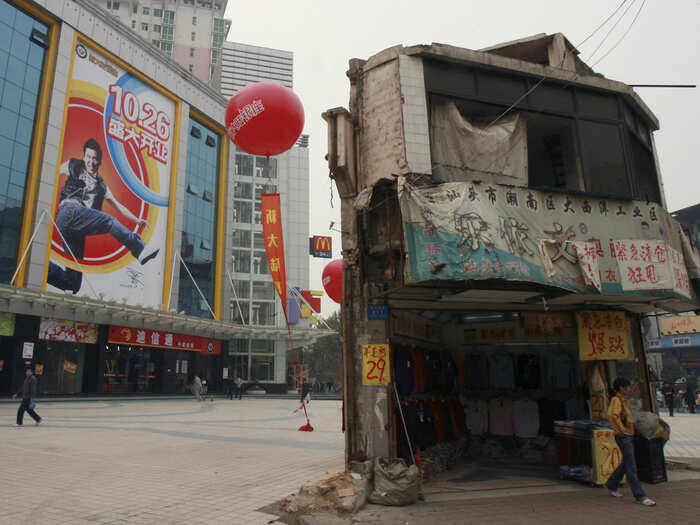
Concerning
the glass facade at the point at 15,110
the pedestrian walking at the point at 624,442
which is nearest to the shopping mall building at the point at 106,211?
the glass facade at the point at 15,110

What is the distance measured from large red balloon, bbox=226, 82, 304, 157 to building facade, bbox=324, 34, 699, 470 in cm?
230

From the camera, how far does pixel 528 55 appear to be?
11.7 metres

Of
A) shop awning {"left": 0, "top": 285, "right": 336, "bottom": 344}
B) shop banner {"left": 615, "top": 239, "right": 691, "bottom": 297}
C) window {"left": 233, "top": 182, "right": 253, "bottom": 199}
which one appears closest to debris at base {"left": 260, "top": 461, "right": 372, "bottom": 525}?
shop banner {"left": 615, "top": 239, "right": 691, "bottom": 297}

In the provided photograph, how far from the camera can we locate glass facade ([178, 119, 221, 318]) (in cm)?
3912

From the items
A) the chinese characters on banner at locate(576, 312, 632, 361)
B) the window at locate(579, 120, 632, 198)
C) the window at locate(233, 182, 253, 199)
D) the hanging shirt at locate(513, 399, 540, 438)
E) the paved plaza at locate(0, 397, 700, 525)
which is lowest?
the paved plaza at locate(0, 397, 700, 525)

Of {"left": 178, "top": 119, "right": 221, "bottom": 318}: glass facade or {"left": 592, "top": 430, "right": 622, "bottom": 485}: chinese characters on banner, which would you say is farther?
{"left": 178, "top": 119, "right": 221, "bottom": 318}: glass facade

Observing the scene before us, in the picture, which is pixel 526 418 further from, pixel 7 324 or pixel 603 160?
pixel 7 324

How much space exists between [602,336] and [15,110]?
3115 centimetres

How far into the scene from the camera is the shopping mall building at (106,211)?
26.9 metres

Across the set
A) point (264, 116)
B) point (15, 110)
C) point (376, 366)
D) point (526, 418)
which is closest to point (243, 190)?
point (15, 110)

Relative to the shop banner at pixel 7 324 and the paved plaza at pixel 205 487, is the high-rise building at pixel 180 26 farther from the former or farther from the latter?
the paved plaza at pixel 205 487

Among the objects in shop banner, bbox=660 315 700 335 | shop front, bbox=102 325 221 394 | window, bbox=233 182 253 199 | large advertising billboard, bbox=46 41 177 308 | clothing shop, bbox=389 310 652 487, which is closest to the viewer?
clothing shop, bbox=389 310 652 487

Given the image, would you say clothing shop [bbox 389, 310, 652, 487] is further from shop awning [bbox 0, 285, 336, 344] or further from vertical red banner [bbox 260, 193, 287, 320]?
shop awning [bbox 0, 285, 336, 344]

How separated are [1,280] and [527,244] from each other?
27.6 meters
